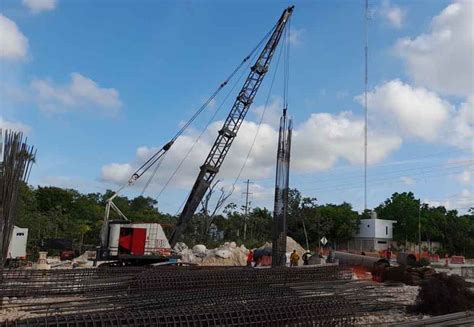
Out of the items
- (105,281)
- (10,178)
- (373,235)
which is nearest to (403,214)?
(373,235)

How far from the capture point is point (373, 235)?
6334 centimetres

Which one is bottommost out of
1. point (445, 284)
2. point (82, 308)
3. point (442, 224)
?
point (82, 308)

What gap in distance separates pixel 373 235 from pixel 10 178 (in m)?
59.1

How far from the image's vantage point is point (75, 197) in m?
70.8

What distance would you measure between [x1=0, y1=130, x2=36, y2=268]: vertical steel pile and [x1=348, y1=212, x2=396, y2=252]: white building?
57.6 m

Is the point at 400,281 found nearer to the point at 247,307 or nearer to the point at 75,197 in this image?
the point at 247,307

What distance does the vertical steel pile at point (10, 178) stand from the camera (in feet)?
29.9

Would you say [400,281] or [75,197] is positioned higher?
[75,197]

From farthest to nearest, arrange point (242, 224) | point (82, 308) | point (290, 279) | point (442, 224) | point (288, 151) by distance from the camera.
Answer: point (442, 224)
point (242, 224)
point (288, 151)
point (290, 279)
point (82, 308)

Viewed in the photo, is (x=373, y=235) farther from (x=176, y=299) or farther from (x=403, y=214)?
(x=176, y=299)

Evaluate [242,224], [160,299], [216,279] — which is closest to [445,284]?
[216,279]

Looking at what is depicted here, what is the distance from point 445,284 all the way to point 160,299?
21.4ft

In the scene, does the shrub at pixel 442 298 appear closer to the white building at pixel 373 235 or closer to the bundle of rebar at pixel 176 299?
the bundle of rebar at pixel 176 299

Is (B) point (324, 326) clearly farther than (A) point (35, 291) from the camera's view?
No
